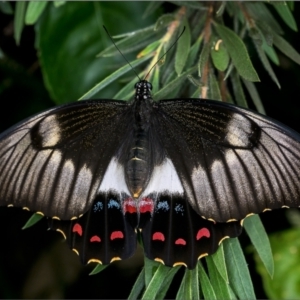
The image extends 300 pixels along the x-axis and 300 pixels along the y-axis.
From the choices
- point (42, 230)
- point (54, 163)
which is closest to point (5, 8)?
point (54, 163)

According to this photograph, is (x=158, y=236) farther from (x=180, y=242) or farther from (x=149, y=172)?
(x=149, y=172)

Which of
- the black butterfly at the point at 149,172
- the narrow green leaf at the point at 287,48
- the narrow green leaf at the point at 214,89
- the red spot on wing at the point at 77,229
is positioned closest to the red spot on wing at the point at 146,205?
the black butterfly at the point at 149,172

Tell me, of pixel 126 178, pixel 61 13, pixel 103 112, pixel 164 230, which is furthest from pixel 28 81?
pixel 164 230

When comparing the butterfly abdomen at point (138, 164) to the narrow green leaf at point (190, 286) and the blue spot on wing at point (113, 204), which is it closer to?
the blue spot on wing at point (113, 204)

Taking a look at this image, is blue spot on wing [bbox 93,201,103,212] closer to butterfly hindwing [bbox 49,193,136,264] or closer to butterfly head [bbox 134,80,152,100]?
butterfly hindwing [bbox 49,193,136,264]

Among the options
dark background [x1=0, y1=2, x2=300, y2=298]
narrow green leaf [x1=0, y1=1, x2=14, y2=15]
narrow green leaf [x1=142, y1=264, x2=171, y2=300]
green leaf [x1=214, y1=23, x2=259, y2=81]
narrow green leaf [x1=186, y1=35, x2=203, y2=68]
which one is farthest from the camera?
dark background [x1=0, y1=2, x2=300, y2=298]

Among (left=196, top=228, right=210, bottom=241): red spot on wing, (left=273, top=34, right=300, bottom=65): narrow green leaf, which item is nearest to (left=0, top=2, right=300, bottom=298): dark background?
(left=273, top=34, right=300, bottom=65): narrow green leaf

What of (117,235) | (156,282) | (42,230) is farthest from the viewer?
(42,230)
